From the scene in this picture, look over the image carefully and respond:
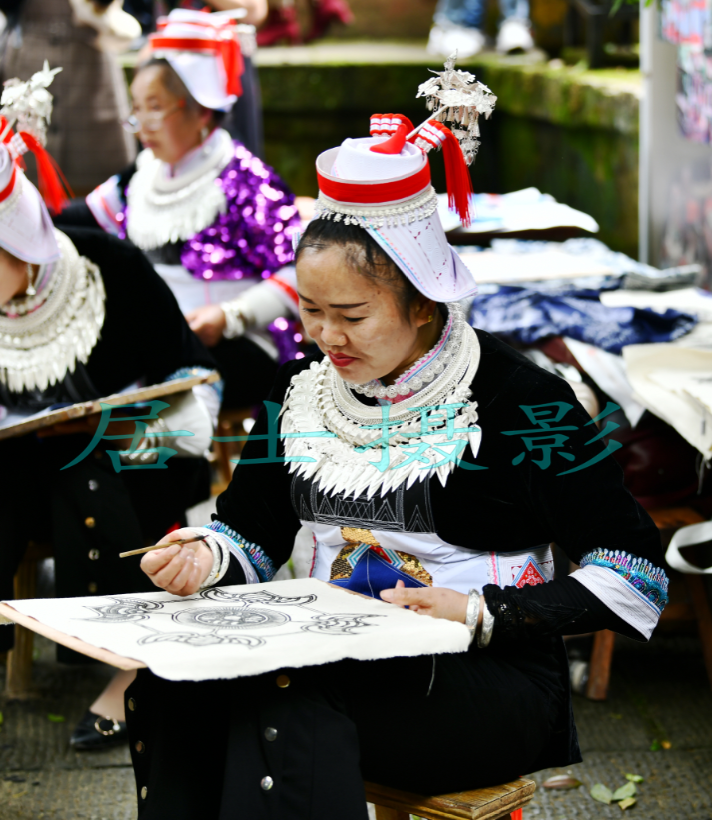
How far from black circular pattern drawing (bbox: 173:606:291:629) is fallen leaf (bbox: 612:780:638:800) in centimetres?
123

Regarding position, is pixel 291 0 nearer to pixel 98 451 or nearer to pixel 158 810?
pixel 98 451

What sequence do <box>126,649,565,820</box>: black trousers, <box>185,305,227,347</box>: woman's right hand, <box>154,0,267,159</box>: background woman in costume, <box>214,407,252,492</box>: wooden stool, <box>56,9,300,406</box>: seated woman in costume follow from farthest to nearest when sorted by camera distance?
1. <box>154,0,267,159</box>: background woman in costume
2. <box>214,407,252,492</box>: wooden stool
3. <box>56,9,300,406</box>: seated woman in costume
4. <box>185,305,227,347</box>: woman's right hand
5. <box>126,649,565,820</box>: black trousers

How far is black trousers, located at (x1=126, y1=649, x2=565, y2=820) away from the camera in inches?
58.9

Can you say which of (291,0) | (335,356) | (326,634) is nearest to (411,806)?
(326,634)

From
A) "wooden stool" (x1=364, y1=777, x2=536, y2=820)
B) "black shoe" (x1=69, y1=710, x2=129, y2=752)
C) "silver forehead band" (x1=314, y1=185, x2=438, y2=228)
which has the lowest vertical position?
"black shoe" (x1=69, y1=710, x2=129, y2=752)

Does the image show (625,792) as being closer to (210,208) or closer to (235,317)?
(235,317)

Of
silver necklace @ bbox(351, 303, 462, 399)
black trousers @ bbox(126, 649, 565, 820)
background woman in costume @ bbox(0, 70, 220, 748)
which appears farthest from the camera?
background woman in costume @ bbox(0, 70, 220, 748)

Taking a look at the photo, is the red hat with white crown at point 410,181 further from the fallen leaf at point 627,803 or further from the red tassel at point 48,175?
the fallen leaf at point 627,803

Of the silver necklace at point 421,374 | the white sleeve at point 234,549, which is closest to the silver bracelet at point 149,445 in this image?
the white sleeve at point 234,549

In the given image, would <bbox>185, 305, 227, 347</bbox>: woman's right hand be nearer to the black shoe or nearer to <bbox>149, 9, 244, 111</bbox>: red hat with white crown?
<bbox>149, 9, 244, 111</bbox>: red hat with white crown

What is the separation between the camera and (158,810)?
1.57 metres

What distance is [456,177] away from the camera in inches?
73.8

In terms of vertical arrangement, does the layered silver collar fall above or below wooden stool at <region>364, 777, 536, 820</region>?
above

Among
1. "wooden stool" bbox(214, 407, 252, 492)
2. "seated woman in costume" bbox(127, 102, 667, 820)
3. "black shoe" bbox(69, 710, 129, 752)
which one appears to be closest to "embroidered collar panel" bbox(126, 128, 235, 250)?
"wooden stool" bbox(214, 407, 252, 492)
